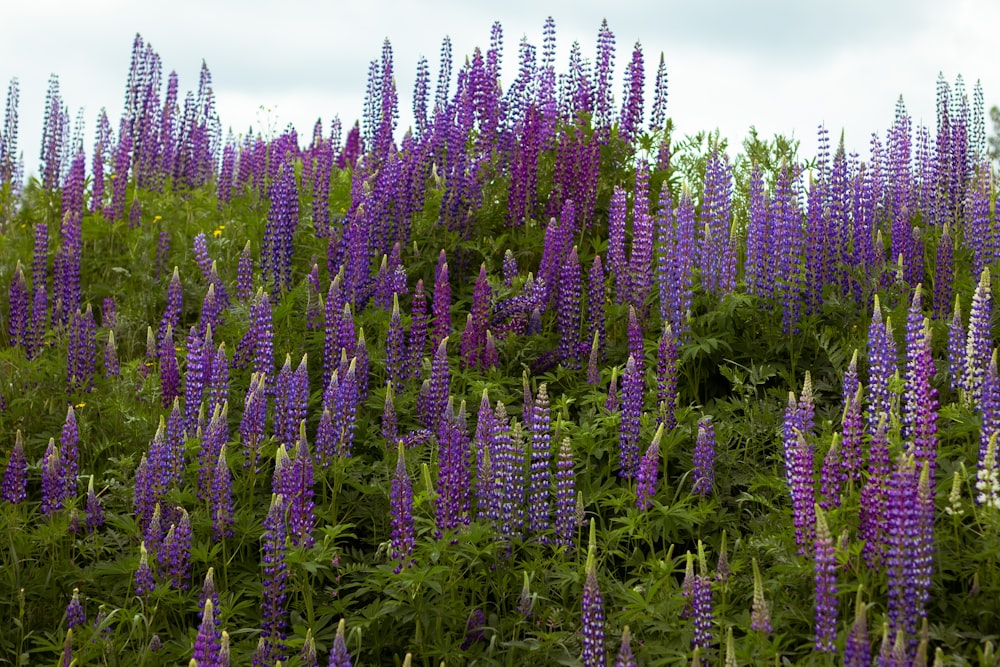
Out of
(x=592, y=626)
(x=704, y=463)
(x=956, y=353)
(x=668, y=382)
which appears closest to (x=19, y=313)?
(x=668, y=382)

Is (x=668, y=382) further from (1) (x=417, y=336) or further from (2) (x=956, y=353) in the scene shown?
(1) (x=417, y=336)

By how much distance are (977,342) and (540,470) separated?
2.51 m

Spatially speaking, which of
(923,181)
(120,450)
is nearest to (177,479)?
(120,450)

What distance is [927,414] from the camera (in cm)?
532

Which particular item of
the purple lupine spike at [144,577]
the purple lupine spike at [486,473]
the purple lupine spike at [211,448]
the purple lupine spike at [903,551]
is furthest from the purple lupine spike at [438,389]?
the purple lupine spike at [903,551]

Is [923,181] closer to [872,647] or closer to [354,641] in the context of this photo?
[872,647]

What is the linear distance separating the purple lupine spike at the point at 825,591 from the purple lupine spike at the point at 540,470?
5.41ft

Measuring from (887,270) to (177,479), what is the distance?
508 centimetres

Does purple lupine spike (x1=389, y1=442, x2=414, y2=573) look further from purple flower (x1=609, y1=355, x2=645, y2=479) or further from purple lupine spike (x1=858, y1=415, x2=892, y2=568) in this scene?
purple lupine spike (x1=858, y1=415, x2=892, y2=568)

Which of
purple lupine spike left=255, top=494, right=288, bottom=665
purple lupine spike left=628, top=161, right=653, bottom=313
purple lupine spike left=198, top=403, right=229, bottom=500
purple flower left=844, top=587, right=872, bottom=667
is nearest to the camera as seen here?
purple flower left=844, top=587, right=872, bottom=667

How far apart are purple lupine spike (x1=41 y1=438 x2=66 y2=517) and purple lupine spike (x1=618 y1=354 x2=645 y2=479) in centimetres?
332

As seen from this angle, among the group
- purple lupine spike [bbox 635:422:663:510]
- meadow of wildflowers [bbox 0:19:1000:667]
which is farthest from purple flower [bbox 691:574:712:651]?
purple lupine spike [bbox 635:422:663:510]

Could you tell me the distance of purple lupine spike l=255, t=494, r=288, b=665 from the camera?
5453mm

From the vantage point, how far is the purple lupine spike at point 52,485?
6410mm
